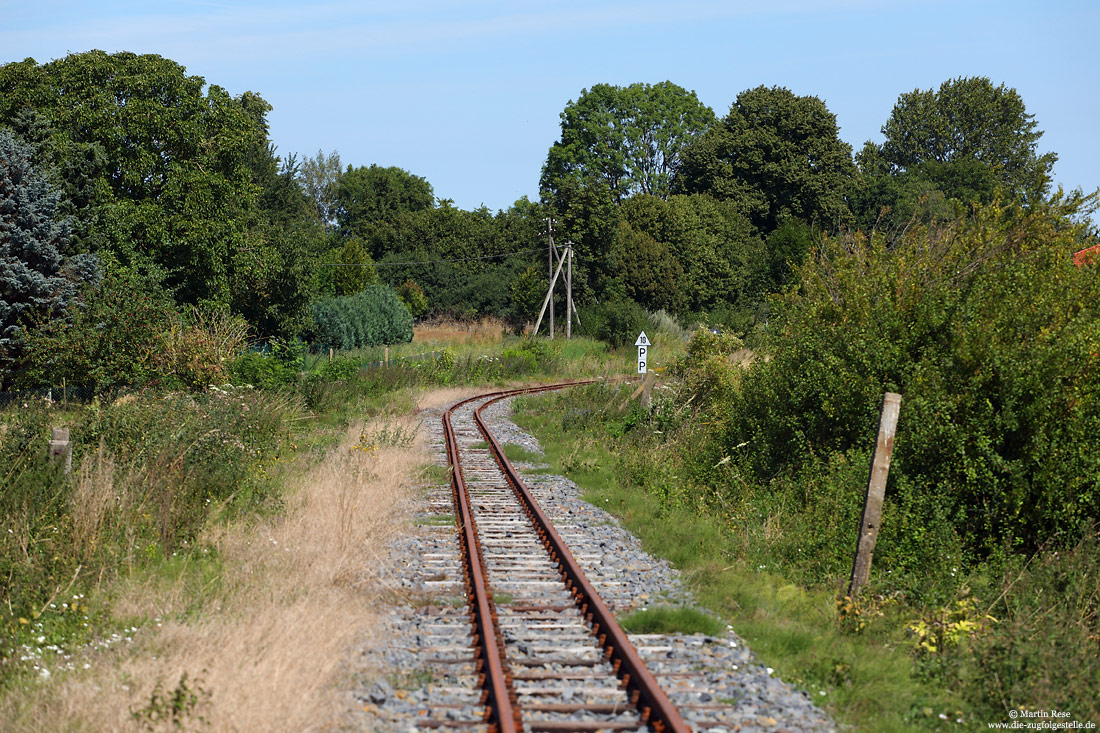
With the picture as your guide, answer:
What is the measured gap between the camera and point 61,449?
Result: 10.0 metres

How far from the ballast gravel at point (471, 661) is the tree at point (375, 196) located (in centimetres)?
8451

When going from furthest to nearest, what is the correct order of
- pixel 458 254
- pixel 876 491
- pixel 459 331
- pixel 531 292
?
pixel 458 254 → pixel 459 331 → pixel 531 292 → pixel 876 491

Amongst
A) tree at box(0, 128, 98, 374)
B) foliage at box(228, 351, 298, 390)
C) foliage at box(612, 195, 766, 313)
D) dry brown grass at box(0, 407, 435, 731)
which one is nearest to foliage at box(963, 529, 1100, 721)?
dry brown grass at box(0, 407, 435, 731)

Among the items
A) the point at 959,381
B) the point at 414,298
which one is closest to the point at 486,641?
the point at 959,381

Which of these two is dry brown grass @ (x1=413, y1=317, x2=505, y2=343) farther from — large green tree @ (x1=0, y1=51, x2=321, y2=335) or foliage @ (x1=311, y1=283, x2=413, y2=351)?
large green tree @ (x1=0, y1=51, x2=321, y2=335)

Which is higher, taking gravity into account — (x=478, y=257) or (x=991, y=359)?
(x=478, y=257)

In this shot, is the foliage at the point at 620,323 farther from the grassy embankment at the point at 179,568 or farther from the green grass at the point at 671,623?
the green grass at the point at 671,623

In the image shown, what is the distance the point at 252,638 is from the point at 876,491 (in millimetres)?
5336

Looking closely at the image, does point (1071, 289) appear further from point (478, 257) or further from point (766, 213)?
point (478, 257)

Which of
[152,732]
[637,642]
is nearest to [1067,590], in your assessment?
[637,642]

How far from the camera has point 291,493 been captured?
1267 cm

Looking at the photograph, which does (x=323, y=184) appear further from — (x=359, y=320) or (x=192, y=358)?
(x=192, y=358)

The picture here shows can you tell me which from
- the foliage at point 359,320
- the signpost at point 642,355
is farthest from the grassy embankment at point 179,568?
the foliage at point 359,320

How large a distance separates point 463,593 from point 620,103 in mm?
87537
